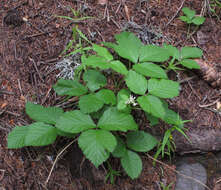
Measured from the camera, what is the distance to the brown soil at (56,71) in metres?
1.79

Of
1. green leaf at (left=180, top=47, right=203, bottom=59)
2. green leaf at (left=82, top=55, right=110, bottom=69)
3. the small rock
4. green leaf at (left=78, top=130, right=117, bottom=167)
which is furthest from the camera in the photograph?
green leaf at (left=180, top=47, right=203, bottom=59)

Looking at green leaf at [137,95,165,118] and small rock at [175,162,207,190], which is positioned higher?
green leaf at [137,95,165,118]

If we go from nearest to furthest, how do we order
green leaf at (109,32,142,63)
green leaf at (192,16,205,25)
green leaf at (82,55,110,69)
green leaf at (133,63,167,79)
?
green leaf at (82,55,110,69)
green leaf at (133,63,167,79)
green leaf at (109,32,142,63)
green leaf at (192,16,205,25)

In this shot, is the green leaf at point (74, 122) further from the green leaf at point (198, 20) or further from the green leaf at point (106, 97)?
the green leaf at point (198, 20)

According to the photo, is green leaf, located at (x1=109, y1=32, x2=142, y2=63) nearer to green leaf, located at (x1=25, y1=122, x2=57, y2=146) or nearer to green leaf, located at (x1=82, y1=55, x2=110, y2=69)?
green leaf, located at (x1=82, y1=55, x2=110, y2=69)

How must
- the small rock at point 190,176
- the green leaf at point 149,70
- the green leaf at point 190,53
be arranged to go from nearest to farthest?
the green leaf at point 149,70 → the small rock at point 190,176 → the green leaf at point 190,53

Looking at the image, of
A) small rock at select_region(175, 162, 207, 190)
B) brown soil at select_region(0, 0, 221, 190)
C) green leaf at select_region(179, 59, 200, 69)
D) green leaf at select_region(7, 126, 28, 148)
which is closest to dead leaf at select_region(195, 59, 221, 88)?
brown soil at select_region(0, 0, 221, 190)

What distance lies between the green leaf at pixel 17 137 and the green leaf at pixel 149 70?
39.6 inches

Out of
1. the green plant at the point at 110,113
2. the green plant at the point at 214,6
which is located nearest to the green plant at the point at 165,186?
the green plant at the point at 110,113

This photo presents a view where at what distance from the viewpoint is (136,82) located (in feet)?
5.67

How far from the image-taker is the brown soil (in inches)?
70.6

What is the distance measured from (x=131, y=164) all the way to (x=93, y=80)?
73 centimetres

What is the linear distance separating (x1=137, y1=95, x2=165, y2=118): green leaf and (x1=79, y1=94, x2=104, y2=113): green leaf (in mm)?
305

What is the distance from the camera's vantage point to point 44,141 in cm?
167
